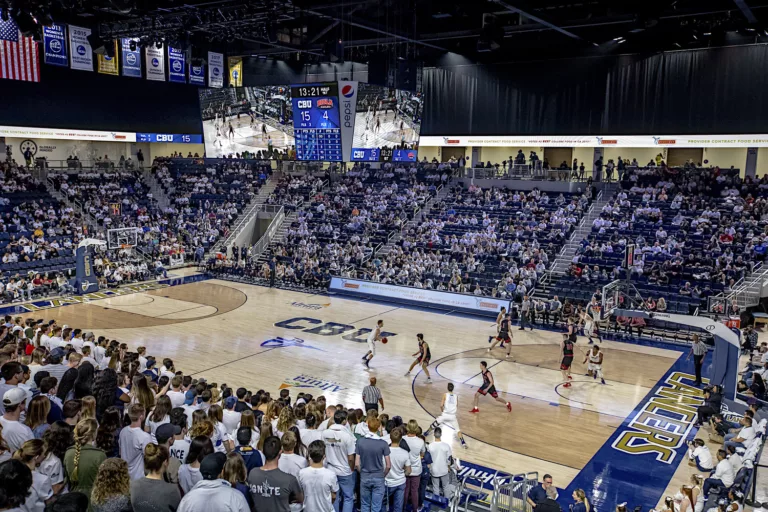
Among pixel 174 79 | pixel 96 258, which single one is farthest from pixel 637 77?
pixel 96 258

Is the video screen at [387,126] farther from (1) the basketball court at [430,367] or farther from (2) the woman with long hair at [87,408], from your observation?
(2) the woman with long hair at [87,408]

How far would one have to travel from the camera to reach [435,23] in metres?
30.6

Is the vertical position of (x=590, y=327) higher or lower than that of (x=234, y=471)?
→ lower

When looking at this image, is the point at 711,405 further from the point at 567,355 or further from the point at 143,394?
the point at 143,394

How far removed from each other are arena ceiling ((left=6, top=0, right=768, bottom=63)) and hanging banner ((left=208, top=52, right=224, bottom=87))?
3.52 feet

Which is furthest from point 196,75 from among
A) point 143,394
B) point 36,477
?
point 36,477

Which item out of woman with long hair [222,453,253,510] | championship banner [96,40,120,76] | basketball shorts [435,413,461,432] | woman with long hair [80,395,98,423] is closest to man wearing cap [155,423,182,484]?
woman with long hair [80,395,98,423]

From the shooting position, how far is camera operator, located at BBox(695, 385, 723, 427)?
1214cm

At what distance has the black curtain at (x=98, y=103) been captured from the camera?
106 ft

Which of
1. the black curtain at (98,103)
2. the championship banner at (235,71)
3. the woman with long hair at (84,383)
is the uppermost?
the championship banner at (235,71)

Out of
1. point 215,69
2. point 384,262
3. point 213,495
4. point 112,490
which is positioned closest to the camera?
point 112,490

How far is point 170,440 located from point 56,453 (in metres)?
1.04

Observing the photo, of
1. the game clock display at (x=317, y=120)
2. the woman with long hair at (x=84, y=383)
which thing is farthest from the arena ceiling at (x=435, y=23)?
the woman with long hair at (x=84, y=383)

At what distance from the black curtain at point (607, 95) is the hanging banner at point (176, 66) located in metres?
13.6
